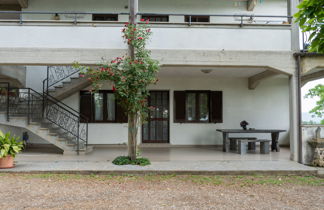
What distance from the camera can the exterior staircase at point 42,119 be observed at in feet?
28.3

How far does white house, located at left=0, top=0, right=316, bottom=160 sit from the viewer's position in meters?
7.70

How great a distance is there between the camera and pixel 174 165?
7176 millimetres

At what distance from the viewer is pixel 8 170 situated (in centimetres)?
648

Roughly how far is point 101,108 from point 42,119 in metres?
2.56

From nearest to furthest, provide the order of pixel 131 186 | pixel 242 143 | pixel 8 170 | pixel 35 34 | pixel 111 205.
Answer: pixel 111 205
pixel 131 186
pixel 8 170
pixel 35 34
pixel 242 143

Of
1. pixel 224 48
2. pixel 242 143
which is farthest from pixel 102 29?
pixel 242 143

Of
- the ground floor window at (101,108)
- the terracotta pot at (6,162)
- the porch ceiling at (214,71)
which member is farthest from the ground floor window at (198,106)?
the terracotta pot at (6,162)

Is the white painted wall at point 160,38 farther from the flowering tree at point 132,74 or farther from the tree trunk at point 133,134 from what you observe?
the tree trunk at point 133,134

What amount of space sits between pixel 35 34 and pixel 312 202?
25.7 ft

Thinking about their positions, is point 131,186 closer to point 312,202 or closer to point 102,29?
point 312,202

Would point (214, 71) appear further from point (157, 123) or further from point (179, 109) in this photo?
point (157, 123)

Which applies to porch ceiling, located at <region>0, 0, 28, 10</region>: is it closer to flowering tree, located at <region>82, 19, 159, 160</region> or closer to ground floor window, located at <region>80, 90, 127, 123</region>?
ground floor window, located at <region>80, 90, 127, 123</region>

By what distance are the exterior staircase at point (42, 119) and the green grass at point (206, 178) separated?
2.36 meters

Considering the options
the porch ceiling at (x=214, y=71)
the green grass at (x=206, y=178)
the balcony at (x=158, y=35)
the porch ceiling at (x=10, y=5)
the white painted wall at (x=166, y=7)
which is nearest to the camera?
the green grass at (x=206, y=178)
